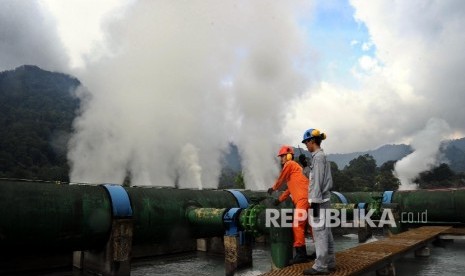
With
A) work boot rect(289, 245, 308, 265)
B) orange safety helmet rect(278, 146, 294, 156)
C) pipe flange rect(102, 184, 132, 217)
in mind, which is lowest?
work boot rect(289, 245, 308, 265)

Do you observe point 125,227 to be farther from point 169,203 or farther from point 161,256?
point 161,256

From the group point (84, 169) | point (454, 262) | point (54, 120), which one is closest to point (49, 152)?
point (84, 169)

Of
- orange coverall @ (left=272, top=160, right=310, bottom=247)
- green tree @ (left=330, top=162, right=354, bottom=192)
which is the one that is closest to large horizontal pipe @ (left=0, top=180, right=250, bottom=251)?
orange coverall @ (left=272, top=160, right=310, bottom=247)

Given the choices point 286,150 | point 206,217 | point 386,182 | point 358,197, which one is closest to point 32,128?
point 386,182

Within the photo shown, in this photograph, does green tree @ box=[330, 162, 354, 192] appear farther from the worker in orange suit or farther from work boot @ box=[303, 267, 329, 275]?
work boot @ box=[303, 267, 329, 275]

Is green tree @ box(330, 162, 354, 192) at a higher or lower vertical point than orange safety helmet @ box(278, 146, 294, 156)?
lower

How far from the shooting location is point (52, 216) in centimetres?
740

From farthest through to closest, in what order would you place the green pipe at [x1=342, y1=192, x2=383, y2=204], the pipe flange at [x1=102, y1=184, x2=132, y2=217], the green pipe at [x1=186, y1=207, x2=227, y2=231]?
the green pipe at [x1=342, y1=192, x2=383, y2=204] < the green pipe at [x1=186, y1=207, x2=227, y2=231] < the pipe flange at [x1=102, y1=184, x2=132, y2=217]

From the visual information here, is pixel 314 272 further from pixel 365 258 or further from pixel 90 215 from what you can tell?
pixel 90 215

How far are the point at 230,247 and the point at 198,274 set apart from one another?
1.26 metres

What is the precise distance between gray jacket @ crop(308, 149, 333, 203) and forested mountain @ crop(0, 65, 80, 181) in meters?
68.5

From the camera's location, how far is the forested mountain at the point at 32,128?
72688mm

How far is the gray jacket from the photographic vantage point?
4.69 meters

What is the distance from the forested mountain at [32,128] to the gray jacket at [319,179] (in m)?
68.5
